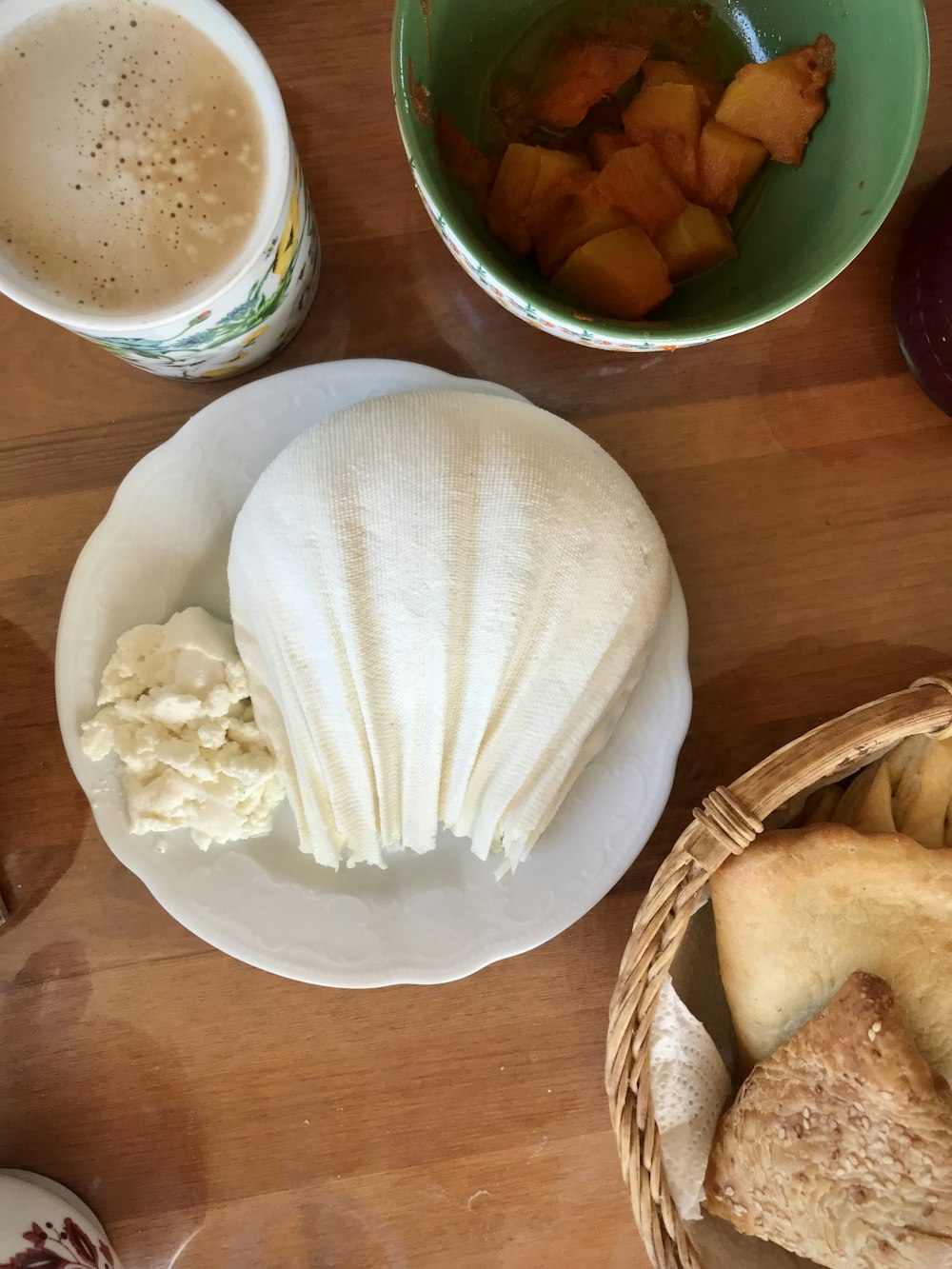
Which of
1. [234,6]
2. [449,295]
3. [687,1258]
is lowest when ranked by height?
[687,1258]

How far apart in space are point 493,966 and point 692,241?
48 cm

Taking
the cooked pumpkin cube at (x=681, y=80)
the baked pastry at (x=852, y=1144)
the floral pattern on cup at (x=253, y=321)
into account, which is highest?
the cooked pumpkin cube at (x=681, y=80)

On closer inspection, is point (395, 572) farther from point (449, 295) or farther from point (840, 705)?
point (840, 705)

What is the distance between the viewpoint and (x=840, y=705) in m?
0.64

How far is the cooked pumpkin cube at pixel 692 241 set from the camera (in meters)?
0.52

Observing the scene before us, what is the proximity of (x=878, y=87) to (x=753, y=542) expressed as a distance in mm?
273

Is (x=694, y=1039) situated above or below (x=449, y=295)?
below

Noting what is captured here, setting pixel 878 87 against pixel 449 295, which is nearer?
pixel 878 87

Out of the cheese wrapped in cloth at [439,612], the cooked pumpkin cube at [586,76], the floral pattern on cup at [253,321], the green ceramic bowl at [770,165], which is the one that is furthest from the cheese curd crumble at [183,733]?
the cooked pumpkin cube at [586,76]

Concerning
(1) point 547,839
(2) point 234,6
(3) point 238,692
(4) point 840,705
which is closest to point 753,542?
(4) point 840,705

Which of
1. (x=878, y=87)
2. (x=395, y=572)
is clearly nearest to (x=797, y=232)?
(x=878, y=87)

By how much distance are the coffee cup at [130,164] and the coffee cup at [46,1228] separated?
0.52 meters

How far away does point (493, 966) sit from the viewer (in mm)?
628

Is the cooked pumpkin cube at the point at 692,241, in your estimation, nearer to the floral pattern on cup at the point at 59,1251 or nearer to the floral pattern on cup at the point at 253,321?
the floral pattern on cup at the point at 253,321
